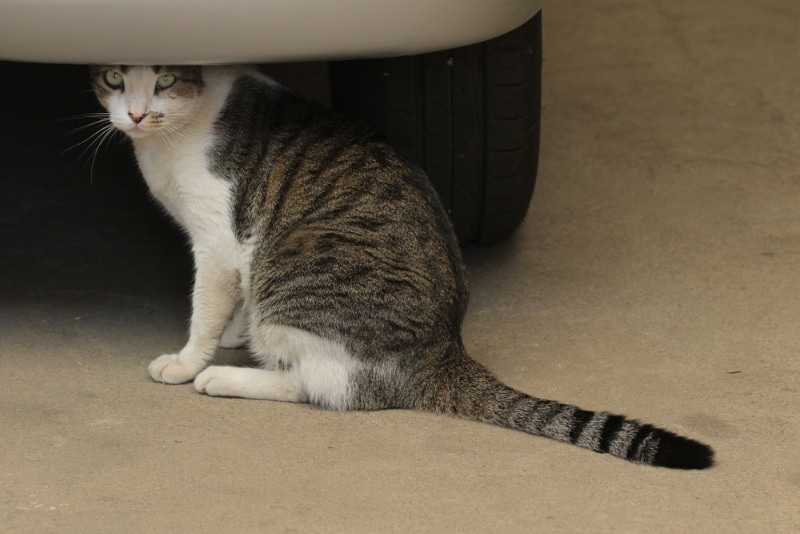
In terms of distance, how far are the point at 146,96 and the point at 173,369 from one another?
0.70m

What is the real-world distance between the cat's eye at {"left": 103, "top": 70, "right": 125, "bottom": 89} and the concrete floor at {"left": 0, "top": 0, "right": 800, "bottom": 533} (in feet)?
2.37

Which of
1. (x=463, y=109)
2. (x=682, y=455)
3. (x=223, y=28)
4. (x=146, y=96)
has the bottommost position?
(x=682, y=455)

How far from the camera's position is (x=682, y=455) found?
2.29 meters

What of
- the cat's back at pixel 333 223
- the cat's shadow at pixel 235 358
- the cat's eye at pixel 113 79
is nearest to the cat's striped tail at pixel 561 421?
the cat's back at pixel 333 223

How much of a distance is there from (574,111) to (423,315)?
2304 mm

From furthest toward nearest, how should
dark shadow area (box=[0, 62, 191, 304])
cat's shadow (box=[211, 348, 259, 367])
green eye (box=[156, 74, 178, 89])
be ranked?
dark shadow area (box=[0, 62, 191, 304]) → cat's shadow (box=[211, 348, 259, 367]) → green eye (box=[156, 74, 178, 89])

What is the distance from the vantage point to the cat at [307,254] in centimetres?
257

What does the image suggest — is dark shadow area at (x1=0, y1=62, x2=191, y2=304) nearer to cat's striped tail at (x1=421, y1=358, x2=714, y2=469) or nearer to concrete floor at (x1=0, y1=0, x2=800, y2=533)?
concrete floor at (x1=0, y1=0, x2=800, y2=533)

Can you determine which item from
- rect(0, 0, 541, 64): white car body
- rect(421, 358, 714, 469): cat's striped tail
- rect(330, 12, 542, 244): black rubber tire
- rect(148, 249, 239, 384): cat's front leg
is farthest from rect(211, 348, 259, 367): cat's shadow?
rect(0, 0, 541, 64): white car body

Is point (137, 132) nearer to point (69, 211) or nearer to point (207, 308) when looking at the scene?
point (207, 308)

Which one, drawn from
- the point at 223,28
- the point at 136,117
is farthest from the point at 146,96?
the point at 223,28

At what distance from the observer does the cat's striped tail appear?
2301 millimetres

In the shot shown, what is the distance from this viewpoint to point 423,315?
8.52ft

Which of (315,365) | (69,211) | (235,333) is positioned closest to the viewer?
(315,365)
